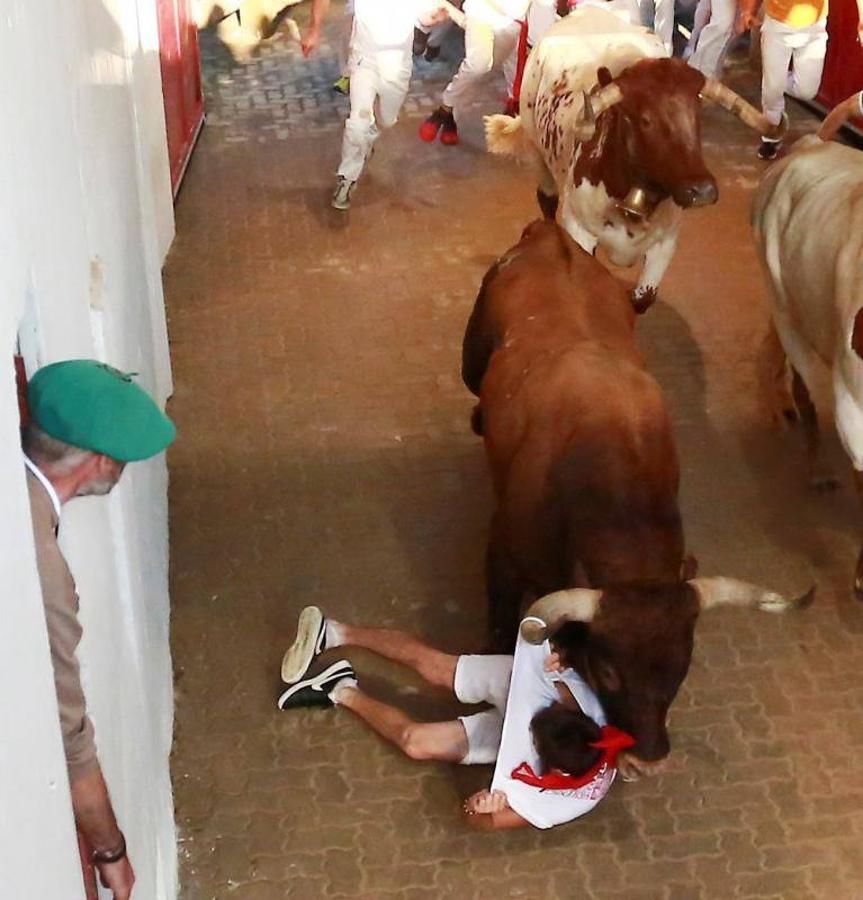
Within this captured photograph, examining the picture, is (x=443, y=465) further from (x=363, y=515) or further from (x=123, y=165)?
(x=123, y=165)

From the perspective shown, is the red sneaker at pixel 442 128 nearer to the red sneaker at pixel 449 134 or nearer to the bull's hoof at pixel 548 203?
the red sneaker at pixel 449 134

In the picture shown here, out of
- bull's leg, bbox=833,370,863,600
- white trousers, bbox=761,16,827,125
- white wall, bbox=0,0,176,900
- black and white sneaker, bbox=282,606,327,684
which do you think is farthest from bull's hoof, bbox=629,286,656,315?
white trousers, bbox=761,16,827,125

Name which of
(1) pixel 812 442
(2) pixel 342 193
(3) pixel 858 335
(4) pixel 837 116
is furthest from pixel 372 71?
(3) pixel 858 335

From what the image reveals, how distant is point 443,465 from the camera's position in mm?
4496

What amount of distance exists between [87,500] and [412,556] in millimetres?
2137

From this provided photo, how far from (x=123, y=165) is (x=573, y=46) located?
101 inches

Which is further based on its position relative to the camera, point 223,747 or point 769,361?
point 769,361

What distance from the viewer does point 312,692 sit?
3.43 meters

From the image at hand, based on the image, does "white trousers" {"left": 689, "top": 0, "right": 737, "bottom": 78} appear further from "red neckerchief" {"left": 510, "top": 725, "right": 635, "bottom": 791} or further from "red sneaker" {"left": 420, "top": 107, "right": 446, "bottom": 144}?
"red neckerchief" {"left": 510, "top": 725, "right": 635, "bottom": 791}

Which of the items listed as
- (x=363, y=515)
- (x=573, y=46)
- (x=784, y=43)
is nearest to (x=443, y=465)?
(x=363, y=515)

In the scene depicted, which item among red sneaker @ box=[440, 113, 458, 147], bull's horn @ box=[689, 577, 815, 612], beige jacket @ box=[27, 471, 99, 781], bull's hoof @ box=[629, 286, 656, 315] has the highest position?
beige jacket @ box=[27, 471, 99, 781]

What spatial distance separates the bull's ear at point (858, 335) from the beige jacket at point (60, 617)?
263cm

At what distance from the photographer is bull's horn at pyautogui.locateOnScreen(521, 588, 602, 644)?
274 centimetres

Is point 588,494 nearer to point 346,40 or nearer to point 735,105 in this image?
point 735,105
